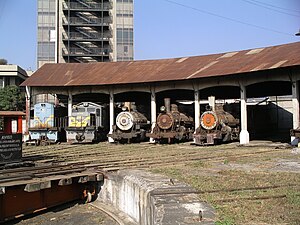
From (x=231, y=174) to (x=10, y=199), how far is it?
6.51m

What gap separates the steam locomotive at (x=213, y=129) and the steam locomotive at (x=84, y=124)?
8108 mm

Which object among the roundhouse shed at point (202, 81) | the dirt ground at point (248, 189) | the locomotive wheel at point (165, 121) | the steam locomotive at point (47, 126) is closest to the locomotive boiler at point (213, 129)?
the roundhouse shed at point (202, 81)

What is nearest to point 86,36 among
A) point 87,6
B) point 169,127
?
point 87,6

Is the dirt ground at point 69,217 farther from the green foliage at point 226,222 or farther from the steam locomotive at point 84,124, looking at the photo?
the steam locomotive at point 84,124

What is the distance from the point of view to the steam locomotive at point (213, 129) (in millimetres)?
24172

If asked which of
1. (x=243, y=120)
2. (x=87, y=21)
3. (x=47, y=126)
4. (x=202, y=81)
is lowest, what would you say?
(x=47, y=126)

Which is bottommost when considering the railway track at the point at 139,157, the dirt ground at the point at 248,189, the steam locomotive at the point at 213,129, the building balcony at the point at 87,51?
the railway track at the point at 139,157

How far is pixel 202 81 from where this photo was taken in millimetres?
27781

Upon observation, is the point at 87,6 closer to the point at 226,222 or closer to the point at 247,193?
the point at 247,193

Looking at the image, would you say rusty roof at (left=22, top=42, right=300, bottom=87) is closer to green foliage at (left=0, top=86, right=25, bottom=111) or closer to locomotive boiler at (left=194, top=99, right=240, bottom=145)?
locomotive boiler at (left=194, top=99, right=240, bottom=145)

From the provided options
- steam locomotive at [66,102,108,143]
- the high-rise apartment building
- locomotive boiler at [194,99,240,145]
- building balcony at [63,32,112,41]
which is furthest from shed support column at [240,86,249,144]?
building balcony at [63,32,112,41]

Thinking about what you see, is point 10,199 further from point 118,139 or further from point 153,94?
point 153,94

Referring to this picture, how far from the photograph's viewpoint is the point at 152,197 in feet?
24.5

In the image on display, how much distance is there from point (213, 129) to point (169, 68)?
29.5 ft
